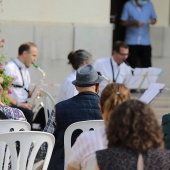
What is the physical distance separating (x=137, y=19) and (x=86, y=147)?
9.20 meters

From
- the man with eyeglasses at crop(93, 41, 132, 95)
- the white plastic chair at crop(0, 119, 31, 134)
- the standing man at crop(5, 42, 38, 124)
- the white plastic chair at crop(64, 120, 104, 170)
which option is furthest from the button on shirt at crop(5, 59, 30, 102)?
the white plastic chair at crop(64, 120, 104, 170)

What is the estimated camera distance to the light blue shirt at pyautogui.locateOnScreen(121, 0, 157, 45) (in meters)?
13.9

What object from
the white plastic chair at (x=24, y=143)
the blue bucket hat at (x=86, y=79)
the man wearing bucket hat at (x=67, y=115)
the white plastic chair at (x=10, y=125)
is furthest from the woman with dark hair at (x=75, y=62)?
the white plastic chair at (x=24, y=143)

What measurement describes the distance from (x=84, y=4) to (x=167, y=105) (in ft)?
7.54

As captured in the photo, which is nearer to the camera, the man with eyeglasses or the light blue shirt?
the man with eyeglasses

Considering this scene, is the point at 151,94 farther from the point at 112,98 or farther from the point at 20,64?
the point at 112,98

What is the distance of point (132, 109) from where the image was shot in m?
4.50

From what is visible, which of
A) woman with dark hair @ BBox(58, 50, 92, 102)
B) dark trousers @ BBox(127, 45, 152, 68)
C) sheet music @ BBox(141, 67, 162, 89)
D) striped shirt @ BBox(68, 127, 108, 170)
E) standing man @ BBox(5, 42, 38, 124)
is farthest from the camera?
dark trousers @ BBox(127, 45, 152, 68)

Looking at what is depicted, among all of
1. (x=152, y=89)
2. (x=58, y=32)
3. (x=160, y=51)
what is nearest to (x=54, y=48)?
(x=58, y=32)

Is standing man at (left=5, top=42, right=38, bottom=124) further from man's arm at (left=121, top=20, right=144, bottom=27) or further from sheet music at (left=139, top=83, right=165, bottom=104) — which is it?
man's arm at (left=121, top=20, right=144, bottom=27)

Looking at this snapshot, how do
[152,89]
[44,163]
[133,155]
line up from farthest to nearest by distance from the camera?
[152,89], [44,163], [133,155]

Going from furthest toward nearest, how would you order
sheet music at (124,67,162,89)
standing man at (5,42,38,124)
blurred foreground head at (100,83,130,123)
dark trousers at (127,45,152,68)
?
dark trousers at (127,45,152,68), sheet music at (124,67,162,89), standing man at (5,42,38,124), blurred foreground head at (100,83,130,123)

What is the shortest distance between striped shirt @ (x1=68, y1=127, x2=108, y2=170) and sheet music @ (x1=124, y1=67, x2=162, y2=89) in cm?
671

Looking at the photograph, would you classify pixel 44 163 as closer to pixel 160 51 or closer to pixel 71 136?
pixel 71 136
